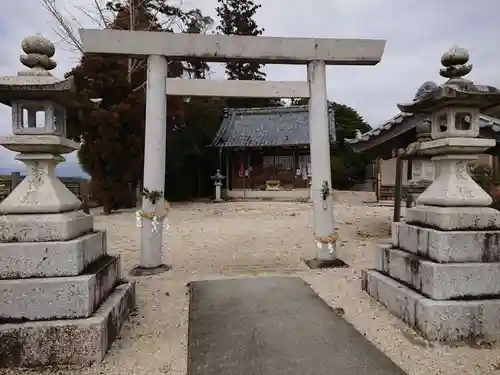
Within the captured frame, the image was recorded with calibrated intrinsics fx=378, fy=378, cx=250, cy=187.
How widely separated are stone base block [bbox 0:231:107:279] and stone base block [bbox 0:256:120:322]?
70mm

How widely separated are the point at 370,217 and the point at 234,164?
36.6ft

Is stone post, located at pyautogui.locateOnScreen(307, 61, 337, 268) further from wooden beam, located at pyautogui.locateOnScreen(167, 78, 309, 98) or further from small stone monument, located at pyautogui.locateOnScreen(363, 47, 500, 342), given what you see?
small stone monument, located at pyautogui.locateOnScreen(363, 47, 500, 342)

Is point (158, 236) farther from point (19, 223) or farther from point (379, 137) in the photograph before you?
point (379, 137)

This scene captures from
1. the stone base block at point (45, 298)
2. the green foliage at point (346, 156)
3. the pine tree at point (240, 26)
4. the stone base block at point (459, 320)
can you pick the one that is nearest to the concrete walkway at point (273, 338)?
the stone base block at point (459, 320)

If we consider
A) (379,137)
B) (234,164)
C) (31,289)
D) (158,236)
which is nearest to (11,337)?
(31,289)

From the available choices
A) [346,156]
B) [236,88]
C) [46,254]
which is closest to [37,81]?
[46,254]

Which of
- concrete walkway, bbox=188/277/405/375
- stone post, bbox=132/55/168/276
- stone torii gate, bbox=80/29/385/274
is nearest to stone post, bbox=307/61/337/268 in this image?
stone torii gate, bbox=80/29/385/274

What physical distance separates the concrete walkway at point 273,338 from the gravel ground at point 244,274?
0.53 feet

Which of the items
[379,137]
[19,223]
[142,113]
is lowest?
[19,223]

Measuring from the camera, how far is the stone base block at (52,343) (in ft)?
9.37

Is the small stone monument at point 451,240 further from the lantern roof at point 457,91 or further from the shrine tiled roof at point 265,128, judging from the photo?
the shrine tiled roof at point 265,128

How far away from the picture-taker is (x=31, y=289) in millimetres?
2988

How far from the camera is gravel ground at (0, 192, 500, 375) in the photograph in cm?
296

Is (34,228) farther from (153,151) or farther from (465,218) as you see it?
(465,218)
